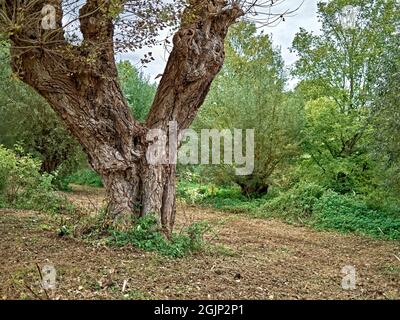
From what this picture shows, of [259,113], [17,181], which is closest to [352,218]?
[259,113]

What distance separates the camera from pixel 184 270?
5258mm

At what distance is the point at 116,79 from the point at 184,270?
2.78m

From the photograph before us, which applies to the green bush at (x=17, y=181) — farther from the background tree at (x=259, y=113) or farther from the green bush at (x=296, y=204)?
the background tree at (x=259, y=113)

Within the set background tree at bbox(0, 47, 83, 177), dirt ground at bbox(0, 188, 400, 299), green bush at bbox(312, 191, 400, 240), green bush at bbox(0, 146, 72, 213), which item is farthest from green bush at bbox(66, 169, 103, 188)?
dirt ground at bbox(0, 188, 400, 299)

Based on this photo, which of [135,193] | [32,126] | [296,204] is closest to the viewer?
[135,193]

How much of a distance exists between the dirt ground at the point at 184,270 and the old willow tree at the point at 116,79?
3.06 feet

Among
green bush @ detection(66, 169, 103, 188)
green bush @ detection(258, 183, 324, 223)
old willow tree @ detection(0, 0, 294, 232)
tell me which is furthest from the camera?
green bush @ detection(66, 169, 103, 188)

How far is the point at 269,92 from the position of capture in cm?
1622

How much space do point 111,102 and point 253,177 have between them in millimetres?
11125

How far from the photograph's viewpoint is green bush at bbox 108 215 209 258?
603cm

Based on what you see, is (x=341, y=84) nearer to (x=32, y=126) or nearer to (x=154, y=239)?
(x=32, y=126)

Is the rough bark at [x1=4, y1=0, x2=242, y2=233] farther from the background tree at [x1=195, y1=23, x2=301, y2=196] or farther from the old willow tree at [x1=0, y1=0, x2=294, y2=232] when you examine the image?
the background tree at [x1=195, y1=23, x2=301, y2=196]

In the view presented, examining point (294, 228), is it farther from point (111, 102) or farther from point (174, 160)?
point (111, 102)

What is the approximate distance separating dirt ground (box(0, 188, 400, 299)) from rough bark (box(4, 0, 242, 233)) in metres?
0.85
